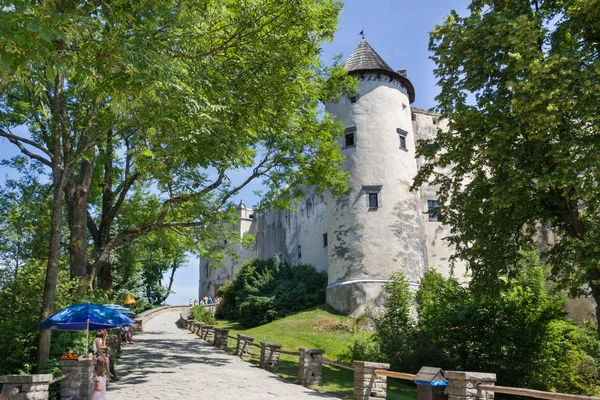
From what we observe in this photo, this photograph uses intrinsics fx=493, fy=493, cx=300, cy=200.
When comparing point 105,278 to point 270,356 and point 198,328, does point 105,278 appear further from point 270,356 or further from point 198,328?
point 270,356

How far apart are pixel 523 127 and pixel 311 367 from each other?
29.2 feet

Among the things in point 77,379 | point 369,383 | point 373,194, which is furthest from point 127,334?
A: point 369,383

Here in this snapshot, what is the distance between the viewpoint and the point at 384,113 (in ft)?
98.6

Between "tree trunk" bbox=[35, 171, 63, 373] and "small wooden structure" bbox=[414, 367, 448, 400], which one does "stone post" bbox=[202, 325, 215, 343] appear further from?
"small wooden structure" bbox=[414, 367, 448, 400]

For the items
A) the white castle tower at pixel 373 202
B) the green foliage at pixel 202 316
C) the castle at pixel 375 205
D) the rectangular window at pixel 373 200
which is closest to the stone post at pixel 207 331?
the castle at pixel 375 205

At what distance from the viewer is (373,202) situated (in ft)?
94.2

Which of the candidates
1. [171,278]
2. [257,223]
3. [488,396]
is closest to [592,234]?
[488,396]

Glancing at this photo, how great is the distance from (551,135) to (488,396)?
25.2ft

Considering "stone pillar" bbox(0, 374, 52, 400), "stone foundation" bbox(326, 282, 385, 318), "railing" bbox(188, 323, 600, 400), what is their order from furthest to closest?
"stone foundation" bbox(326, 282, 385, 318) → "stone pillar" bbox(0, 374, 52, 400) → "railing" bbox(188, 323, 600, 400)

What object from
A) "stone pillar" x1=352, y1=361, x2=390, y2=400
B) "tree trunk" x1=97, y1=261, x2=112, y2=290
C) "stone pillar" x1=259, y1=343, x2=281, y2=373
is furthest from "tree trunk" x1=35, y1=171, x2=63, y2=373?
"tree trunk" x1=97, y1=261, x2=112, y2=290

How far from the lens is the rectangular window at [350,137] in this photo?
29.7 metres

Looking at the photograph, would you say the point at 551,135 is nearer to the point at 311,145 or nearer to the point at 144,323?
the point at 311,145

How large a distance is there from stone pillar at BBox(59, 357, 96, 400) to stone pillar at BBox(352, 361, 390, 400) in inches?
237

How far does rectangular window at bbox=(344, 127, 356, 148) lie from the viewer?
2972 cm
